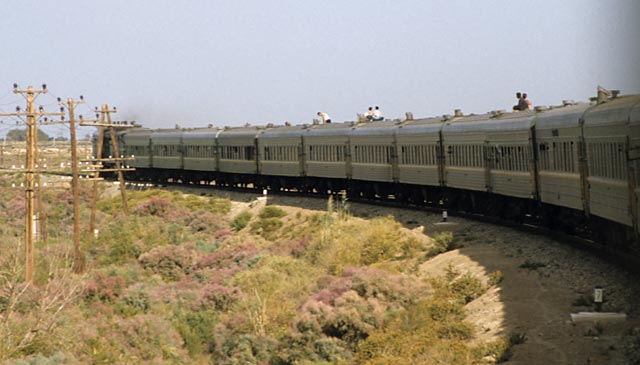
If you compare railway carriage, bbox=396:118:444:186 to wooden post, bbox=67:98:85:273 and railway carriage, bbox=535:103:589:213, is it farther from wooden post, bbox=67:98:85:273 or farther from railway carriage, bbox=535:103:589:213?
wooden post, bbox=67:98:85:273

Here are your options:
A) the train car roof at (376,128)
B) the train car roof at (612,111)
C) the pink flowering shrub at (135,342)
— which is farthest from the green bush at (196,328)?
the train car roof at (376,128)

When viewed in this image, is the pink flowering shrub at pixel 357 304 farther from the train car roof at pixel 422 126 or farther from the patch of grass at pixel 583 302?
the train car roof at pixel 422 126

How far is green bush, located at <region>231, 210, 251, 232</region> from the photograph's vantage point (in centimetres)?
4388

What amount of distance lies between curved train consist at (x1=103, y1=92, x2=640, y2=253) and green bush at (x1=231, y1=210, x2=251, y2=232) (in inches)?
142

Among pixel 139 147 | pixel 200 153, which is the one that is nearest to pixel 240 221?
pixel 200 153

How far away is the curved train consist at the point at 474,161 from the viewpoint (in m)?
19.1

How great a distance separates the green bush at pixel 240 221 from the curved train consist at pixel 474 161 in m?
3.61

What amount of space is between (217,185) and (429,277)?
38.5 meters

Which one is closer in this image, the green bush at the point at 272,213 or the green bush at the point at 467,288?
the green bush at the point at 467,288

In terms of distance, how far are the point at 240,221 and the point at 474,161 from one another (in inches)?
591

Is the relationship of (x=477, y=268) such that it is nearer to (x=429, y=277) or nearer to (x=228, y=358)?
(x=429, y=277)

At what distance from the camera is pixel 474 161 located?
31.7 m

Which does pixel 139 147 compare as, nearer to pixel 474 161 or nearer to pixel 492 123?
pixel 474 161

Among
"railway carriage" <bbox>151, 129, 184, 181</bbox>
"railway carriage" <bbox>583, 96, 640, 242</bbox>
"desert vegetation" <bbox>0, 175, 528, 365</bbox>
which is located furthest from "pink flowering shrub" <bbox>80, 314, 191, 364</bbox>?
"railway carriage" <bbox>151, 129, 184, 181</bbox>
